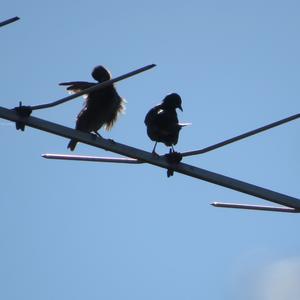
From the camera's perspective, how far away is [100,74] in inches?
424

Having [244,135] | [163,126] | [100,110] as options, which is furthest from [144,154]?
[100,110]

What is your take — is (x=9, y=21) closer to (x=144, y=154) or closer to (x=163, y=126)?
(x=144, y=154)

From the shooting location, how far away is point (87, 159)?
179 inches

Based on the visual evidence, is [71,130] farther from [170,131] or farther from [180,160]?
[170,131]


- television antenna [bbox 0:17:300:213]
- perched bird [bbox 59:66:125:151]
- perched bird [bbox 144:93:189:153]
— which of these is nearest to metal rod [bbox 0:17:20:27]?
television antenna [bbox 0:17:300:213]

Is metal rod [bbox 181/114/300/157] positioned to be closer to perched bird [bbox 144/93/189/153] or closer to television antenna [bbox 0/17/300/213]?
television antenna [bbox 0/17/300/213]

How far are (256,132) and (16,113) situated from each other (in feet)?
4.73

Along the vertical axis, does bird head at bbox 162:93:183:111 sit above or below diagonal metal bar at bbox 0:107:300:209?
above

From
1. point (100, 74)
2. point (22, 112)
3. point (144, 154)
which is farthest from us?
point (100, 74)

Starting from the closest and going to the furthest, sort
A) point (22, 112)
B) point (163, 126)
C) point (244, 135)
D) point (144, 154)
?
point (22, 112), point (144, 154), point (244, 135), point (163, 126)

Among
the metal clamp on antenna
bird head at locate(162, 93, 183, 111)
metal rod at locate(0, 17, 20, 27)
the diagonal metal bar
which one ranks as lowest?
the metal clamp on antenna

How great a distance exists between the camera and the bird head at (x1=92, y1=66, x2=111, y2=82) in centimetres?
1074

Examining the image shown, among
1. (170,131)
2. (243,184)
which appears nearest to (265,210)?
(243,184)

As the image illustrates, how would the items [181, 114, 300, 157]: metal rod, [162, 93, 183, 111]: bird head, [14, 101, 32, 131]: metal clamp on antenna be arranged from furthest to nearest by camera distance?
[162, 93, 183, 111]: bird head, [181, 114, 300, 157]: metal rod, [14, 101, 32, 131]: metal clamp on antenna
